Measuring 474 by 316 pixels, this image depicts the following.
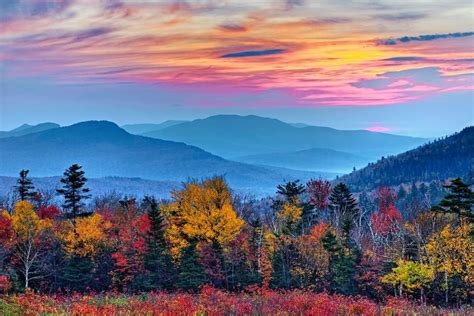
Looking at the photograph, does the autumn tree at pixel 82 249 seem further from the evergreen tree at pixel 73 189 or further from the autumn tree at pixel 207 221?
the autumn tree at pixel 207 221

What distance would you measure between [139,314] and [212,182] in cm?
3958

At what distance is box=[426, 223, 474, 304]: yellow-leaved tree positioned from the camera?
49.2 metres

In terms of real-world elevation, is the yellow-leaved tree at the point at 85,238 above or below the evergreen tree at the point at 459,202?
below

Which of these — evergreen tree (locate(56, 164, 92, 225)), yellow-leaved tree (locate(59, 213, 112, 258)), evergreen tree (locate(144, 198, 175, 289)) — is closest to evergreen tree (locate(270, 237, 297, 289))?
evergreen tree (locate(144, 198, 175, 289))

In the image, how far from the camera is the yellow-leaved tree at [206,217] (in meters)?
61.4

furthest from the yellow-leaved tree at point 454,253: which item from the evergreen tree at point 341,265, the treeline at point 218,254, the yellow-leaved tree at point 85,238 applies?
the yellow-leaved tree at point 85,238

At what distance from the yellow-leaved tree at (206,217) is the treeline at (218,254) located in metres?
0.12

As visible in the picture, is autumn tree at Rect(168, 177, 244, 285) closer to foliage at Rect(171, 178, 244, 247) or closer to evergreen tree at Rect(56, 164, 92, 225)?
foliage at Rect(171, 178, 244, 247)

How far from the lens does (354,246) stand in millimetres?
57875

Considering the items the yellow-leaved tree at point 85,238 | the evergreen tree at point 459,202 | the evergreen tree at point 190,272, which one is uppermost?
the evergreen tree at point 459,202

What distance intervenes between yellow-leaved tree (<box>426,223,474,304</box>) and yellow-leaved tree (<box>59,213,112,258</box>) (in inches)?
1381

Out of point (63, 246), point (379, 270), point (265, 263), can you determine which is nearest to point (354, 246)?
point (379, 270)

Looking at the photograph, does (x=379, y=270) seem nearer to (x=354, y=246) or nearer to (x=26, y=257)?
(x=354, y=246)

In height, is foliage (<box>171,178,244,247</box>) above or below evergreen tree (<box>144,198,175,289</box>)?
above
